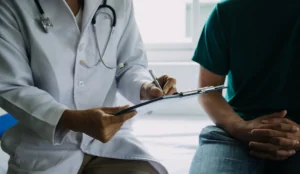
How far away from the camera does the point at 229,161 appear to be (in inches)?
42.1

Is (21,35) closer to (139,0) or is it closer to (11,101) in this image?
(11,101)

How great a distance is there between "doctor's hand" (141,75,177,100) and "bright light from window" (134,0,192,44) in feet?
4.03

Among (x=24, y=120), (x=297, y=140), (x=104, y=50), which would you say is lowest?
(x=297, y=140)

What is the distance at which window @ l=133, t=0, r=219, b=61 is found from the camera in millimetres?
2193

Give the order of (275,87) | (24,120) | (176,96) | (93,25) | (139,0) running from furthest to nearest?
(139,0) < (275,87) < (93,25) < (24,120) < (176,96)

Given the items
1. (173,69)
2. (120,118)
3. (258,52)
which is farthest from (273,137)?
(173,69)

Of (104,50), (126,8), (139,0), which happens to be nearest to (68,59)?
(104,50)

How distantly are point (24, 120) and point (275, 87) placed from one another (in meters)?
0.71

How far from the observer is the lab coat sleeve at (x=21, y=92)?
0.89 meters

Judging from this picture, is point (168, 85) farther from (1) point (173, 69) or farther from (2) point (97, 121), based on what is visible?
(1) point (173, 69)

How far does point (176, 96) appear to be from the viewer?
2.71 feet

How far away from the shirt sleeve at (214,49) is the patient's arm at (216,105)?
21 mm

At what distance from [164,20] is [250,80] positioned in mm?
1215

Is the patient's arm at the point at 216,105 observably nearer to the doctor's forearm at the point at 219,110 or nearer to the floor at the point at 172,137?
the doctor's forearm at the point at 219,110
